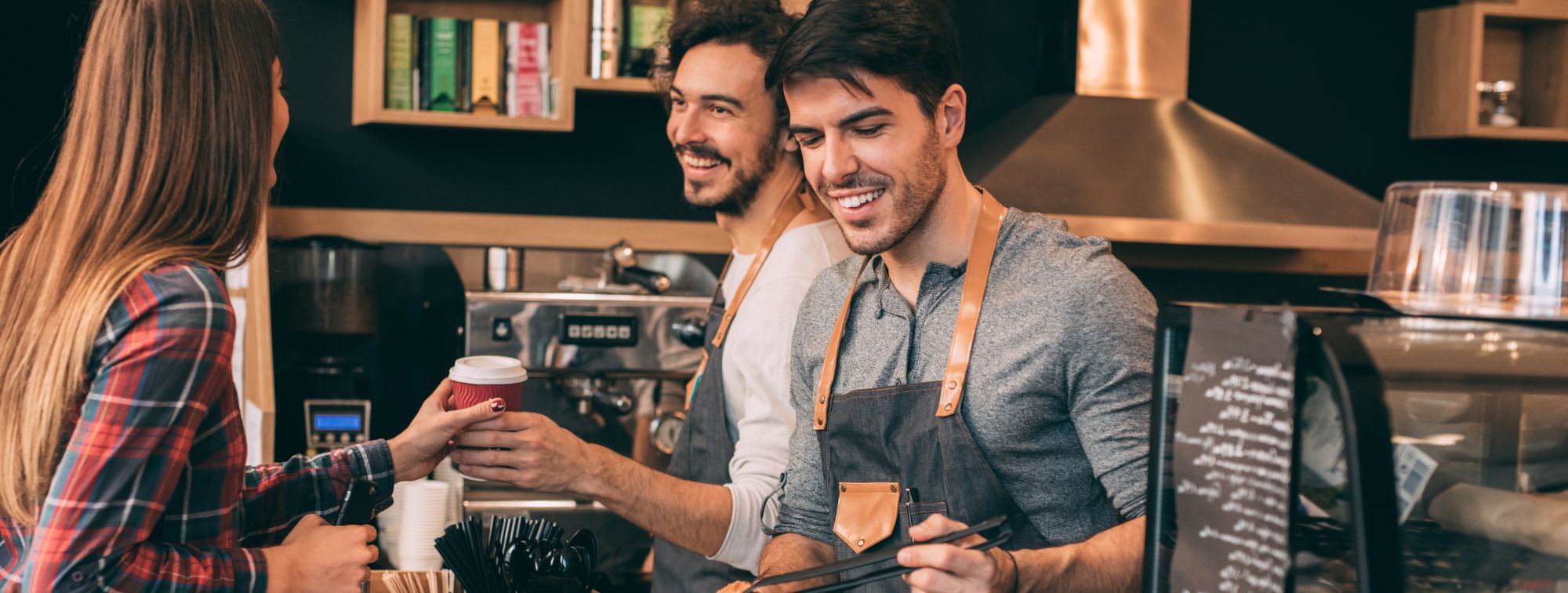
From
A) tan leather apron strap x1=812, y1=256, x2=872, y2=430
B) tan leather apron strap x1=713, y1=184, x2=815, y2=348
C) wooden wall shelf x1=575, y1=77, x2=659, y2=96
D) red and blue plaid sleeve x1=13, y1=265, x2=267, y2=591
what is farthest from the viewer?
wooden wall shelf x1=575, y1=77, x2=659, y2=96

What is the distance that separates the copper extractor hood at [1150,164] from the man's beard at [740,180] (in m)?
1.22

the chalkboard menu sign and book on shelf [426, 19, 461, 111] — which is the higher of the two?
book on shelf [426, 19, 461, 111]

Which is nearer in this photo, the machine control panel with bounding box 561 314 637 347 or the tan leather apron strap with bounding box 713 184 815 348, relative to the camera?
the tan leather apron strap with bounding box 713 184 815 348

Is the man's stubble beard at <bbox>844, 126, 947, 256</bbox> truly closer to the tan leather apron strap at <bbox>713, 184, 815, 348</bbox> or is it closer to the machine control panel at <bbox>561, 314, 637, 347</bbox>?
the tan leather apron strap at <bbox>713, 184, 815, 348</bbox>

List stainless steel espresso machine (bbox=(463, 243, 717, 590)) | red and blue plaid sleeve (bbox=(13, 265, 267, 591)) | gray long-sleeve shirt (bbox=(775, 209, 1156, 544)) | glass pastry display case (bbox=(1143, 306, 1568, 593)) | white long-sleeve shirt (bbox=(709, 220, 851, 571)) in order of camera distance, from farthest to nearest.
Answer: stainless steel espresso machine (bbox=(463, 243, 717, 590))
white long-sleeve shirt (bbox=(709, 220, 851, 571))
gray long-sleeve shirt (bbox=(775, 209, 1156, 544))
red and blue plaid sleeve (bbox=(13, 265, 267, 591))
glass pastry display case (bbox=(1143, 306, 1568, 593))

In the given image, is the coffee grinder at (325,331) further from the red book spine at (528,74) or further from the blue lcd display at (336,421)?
the red book spine at (528,74)

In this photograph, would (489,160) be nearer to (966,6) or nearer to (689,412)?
(966,6)

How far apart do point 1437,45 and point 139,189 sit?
407 cm

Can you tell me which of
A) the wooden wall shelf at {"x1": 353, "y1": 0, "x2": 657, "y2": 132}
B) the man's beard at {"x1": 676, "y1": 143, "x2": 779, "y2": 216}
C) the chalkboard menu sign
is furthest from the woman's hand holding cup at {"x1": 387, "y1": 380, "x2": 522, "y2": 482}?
the wooden wall shelf at {"x1": 353, "y1": 0, "x2": 657, "y2": 132}

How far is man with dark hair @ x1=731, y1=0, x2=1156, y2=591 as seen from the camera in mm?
1531

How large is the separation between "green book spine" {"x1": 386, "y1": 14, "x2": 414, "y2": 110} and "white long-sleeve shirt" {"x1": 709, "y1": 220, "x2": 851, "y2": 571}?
1834 mm

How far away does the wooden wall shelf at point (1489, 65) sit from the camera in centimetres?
403

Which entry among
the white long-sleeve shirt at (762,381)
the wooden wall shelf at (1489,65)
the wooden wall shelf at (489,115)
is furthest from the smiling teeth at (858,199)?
the wooden wall shelf at (1489,65)

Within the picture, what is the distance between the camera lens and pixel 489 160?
3.95 meters
